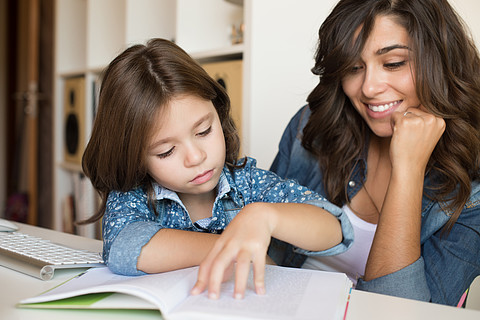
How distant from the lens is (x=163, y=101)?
34.1 inches

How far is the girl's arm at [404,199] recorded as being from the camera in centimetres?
96

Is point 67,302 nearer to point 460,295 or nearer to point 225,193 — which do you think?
point 225,193

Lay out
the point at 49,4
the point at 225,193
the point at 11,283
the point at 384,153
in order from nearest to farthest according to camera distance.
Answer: the point at 11,283, the point at 225,193, the point at 384,153, the point at 49,4

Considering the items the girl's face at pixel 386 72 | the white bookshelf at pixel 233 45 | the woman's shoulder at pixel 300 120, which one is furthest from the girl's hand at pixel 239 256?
the white bookshelf at pixel 233 45

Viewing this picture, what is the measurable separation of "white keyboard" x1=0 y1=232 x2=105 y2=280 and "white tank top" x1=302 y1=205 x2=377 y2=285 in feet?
1.91

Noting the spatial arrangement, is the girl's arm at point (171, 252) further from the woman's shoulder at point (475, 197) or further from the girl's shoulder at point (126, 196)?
the woman's shoulder at point (475, 197)

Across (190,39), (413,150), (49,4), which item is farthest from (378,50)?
(49,4)

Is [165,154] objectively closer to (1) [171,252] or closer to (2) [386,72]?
(1) [171,252]

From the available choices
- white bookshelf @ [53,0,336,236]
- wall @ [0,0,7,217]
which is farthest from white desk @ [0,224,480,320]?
wall @ [0,0,7,217]

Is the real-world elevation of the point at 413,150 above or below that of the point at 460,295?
above

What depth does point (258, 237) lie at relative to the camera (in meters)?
0.63

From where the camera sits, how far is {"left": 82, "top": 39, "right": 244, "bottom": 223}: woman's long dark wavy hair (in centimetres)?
87

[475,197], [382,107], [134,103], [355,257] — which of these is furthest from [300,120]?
[134,103]

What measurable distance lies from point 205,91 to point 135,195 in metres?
0.25
